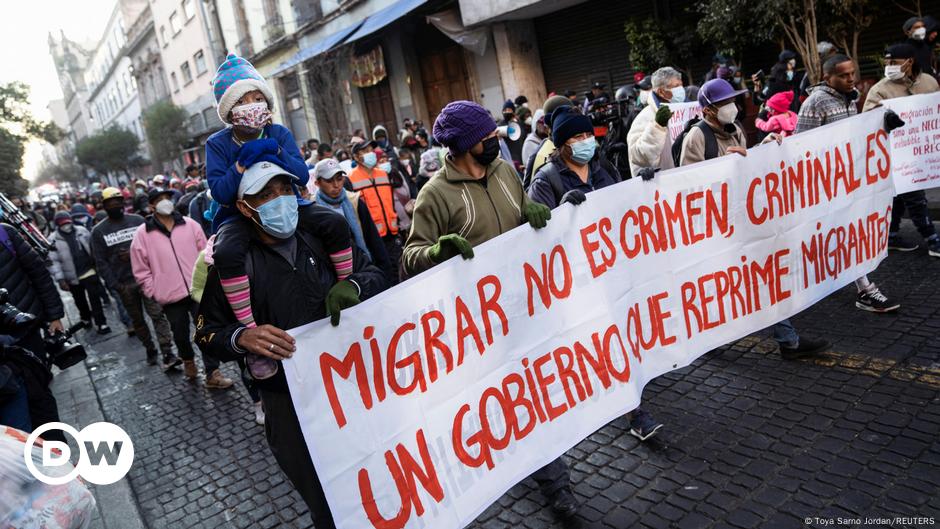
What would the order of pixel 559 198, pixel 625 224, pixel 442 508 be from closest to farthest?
pixel 442 508, pixel 625 224, pixel 559 198

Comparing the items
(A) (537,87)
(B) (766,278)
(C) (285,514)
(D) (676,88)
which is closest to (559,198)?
(B) (766,278)

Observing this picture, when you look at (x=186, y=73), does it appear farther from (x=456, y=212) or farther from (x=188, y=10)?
(x=456, y=212)

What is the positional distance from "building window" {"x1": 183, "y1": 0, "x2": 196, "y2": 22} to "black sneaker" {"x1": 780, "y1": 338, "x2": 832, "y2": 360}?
3546 centimetres

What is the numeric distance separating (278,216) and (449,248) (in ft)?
2.44

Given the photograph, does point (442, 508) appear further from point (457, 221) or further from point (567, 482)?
point (457, 221)

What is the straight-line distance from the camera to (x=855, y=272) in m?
4.36

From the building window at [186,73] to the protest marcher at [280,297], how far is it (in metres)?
38.4

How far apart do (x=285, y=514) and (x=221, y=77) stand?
239 centimetres

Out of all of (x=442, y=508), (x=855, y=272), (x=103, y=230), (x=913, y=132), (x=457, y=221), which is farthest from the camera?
(x=103, y=230)

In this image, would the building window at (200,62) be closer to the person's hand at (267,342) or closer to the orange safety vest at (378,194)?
the orange safety vest at (378,194)

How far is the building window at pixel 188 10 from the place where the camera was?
3363 cm

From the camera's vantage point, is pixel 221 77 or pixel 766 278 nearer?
pixel 221 77

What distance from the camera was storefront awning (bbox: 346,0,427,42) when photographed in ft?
54.5

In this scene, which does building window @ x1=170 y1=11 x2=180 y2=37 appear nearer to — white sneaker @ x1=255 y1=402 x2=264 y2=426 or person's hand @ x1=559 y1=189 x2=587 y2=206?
white sneaker @ x1=255 y1=402 x2=264 y2=426
